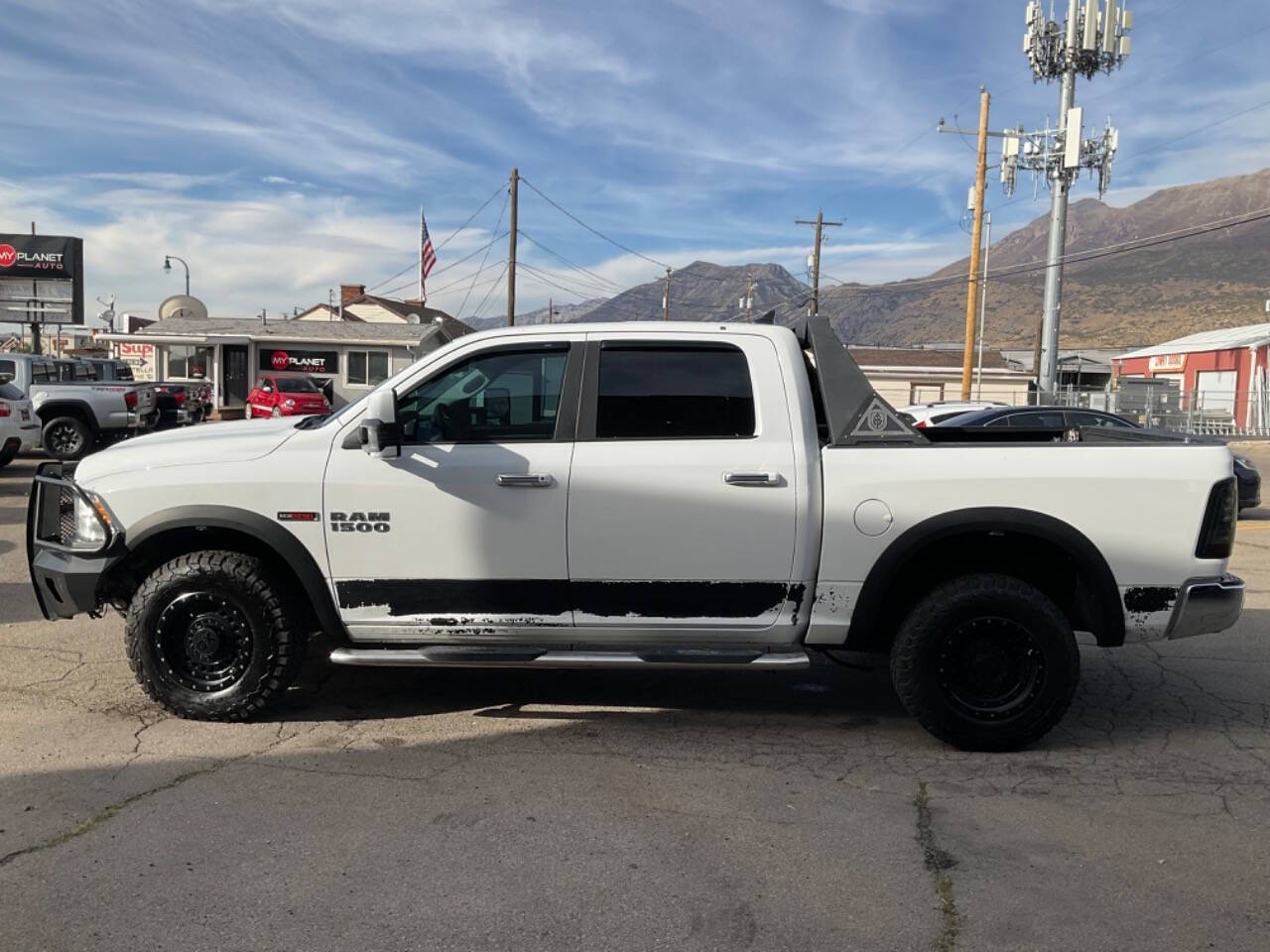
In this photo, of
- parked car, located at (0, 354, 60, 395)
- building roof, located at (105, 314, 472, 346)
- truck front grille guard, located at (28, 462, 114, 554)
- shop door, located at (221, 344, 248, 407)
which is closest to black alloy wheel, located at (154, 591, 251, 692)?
truck front grille guard, located at (28, 462, 114, 554)

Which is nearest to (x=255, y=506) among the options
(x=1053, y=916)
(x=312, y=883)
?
(x=312, y=883)

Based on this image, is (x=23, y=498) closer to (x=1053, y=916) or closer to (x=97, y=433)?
(x=97, y=433)

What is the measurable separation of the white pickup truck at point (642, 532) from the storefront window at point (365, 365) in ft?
118

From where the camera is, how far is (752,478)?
4.52 meters

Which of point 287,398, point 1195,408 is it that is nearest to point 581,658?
point 287,398

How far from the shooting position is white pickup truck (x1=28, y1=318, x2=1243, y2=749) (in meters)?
4.53

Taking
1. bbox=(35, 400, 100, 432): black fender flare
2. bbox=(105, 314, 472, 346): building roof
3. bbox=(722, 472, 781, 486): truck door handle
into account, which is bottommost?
bbox=(35, 400, 100, 432): black fender flare

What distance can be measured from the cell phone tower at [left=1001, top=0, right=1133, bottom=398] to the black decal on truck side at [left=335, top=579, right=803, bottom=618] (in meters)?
39.0

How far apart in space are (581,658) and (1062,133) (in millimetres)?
45674

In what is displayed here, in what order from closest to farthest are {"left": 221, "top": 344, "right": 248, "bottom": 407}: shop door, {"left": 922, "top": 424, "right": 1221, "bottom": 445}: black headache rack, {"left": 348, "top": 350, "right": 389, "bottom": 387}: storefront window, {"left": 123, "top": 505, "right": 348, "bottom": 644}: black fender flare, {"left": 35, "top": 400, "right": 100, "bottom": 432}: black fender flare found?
1. {"left": 123, "top": 505, "right": 348, "bottom": 644}: black fender flare
2. {"left": 922, "top": 424, "right": 1221, "bottom": 445}: black headache rack
3. {"left": 35, "top": 400, "right": 100, "bottom": 432}: black fender flare
4. {"left": 348, "top": 350, "right": 389, "bottom": 387}: storefront window
5. {"left": 221, "top": 344, "right": 248, "bottom": 407}: shop door

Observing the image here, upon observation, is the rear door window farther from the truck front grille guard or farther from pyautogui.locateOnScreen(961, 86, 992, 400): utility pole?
pyautogui.locateOnScreen(961, 86, 992, 400): utility pole

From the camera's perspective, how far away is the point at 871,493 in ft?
14.9

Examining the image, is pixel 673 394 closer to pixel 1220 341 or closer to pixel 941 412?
pixel 941 412

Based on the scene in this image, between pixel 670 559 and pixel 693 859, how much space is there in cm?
138
